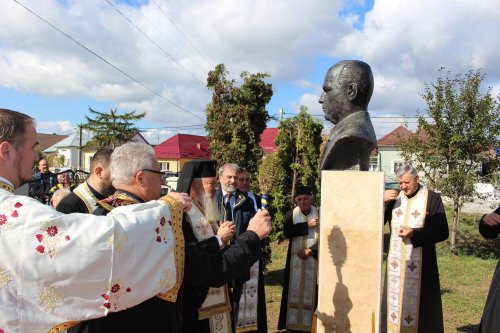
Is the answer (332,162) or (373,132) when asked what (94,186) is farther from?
(373,132)

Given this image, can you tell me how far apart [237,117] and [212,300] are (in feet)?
16.6

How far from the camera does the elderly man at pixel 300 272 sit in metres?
5.49

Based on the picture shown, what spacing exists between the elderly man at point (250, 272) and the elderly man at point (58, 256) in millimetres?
3257

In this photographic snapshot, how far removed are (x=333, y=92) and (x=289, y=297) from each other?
3.26 meters

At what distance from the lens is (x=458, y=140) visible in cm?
949

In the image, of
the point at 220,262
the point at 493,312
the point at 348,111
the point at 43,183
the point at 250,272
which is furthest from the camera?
the point at 43,183

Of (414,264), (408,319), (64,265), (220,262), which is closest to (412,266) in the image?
(414,264)

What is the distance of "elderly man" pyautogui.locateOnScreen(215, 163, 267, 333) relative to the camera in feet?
16.0

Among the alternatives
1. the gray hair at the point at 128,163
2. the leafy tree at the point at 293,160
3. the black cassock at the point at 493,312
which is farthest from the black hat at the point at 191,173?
the leafy tree at the point at 293,160

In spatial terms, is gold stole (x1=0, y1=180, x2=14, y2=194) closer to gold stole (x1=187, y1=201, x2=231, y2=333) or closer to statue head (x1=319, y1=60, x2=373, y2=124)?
gold stole (x1=187, y1=201, x2=231, y2=333)

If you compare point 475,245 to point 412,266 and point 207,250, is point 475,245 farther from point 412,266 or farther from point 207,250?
point 207,250

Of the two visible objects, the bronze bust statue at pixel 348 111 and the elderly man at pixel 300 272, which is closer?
the bronze bust statue at pixel 348 111

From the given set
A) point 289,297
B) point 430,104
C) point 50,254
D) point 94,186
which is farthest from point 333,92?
point 430,104

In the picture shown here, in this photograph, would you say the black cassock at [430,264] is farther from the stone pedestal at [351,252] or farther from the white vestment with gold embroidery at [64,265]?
the white vestment with gold embroidery at [64,265]
